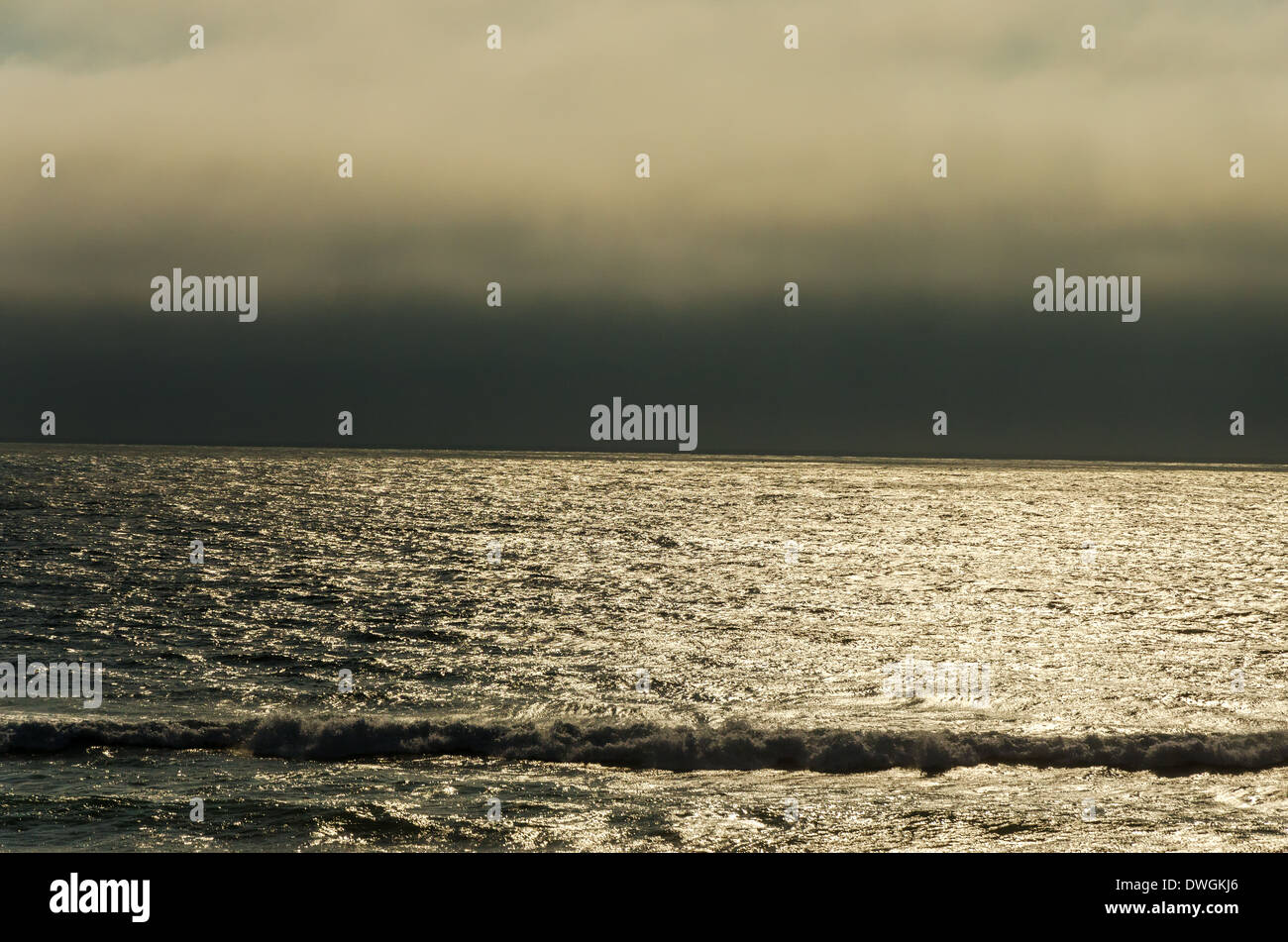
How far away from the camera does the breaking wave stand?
80.4 ft

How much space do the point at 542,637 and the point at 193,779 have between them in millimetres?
19725

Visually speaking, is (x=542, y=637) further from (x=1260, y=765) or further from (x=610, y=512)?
(x=610, y=512)

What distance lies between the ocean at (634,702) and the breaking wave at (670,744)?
0.31 ft

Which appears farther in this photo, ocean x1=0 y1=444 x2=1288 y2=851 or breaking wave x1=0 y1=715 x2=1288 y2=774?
breaking wave x1=0 y1=715 x2=1288 y2=774

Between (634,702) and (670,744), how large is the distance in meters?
4.55

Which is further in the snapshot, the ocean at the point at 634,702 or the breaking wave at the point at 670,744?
the breaking wave at the point at 670,744

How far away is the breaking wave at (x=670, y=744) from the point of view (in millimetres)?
24516

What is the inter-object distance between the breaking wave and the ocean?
95 millimetres

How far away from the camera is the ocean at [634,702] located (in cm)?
1978

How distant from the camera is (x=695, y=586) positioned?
5825 cm

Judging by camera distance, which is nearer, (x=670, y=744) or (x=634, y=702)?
(x=670, y=744)

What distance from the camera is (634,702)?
2997 centimetres
